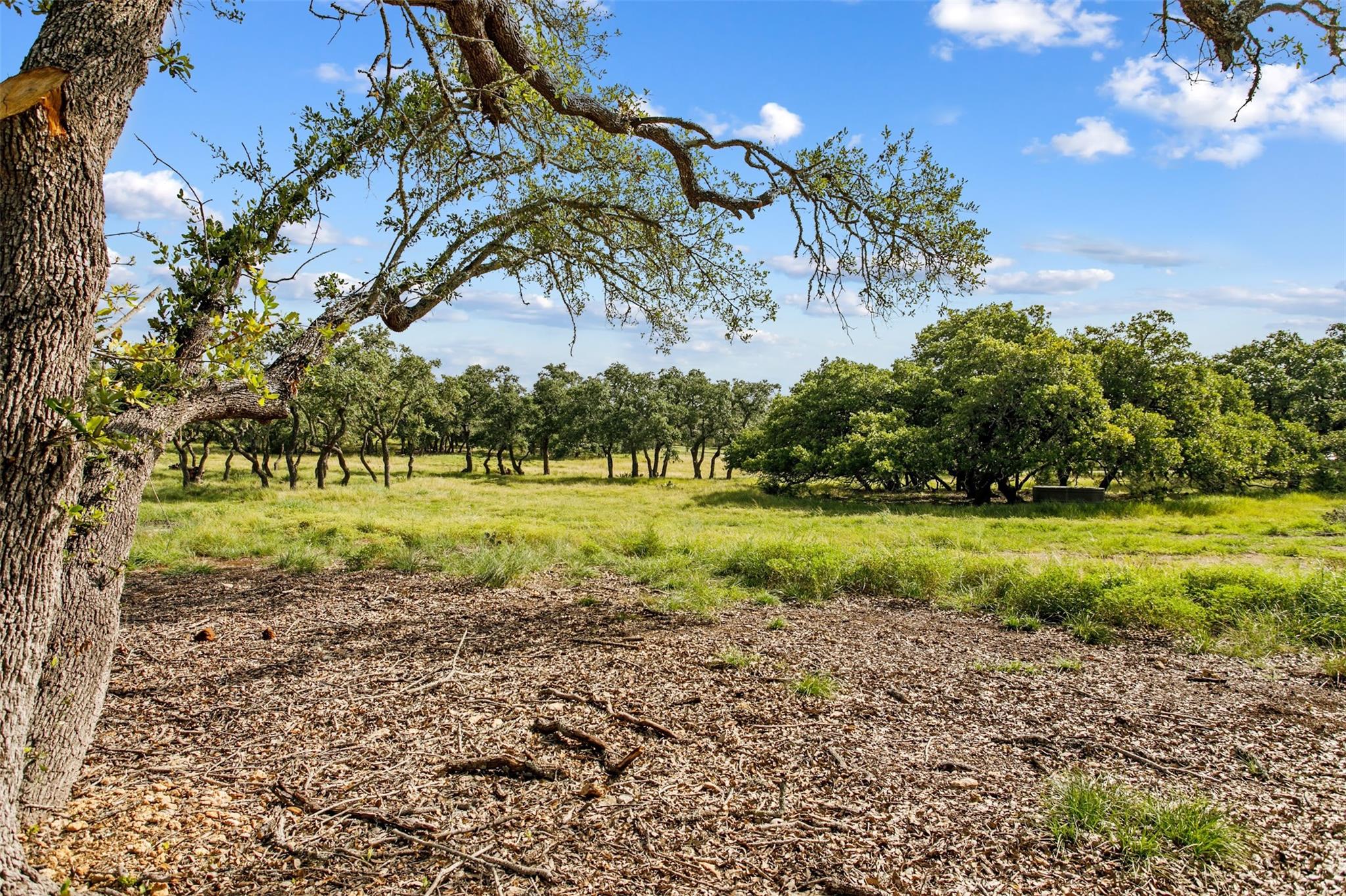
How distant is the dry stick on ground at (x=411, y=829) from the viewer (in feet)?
9.87

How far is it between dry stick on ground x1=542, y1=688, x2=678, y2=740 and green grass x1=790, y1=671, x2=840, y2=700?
3.67ft

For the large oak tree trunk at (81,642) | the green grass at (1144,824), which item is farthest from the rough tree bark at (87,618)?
the green grass at (1144,824)

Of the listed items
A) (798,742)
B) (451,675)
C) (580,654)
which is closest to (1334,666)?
(798,742)

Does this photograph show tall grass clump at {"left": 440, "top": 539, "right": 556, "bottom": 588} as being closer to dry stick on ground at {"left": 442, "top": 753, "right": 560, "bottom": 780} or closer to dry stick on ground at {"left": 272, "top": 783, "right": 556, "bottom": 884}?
dry stick on ground at {"left": 442, "top": 753, "right": 560, "bottom": 780}

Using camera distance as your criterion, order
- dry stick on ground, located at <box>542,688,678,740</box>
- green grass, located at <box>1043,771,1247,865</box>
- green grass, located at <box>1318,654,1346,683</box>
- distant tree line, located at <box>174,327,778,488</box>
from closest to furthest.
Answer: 1. green grass, located at <box>1043,771,1247,865</box>
2. dry stick on ground, located at <box>542,688,678,740</box>
3. green grass, located at <box>1318,654,1346,683</box>
4. distant tree line, located at <box>174,327,778,488</box>

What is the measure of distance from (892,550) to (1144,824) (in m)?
6.84

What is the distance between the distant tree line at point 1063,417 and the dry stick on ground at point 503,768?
23.0m

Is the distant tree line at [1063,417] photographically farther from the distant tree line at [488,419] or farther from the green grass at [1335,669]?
the green grass at [1335,669]

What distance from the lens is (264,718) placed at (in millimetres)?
4488

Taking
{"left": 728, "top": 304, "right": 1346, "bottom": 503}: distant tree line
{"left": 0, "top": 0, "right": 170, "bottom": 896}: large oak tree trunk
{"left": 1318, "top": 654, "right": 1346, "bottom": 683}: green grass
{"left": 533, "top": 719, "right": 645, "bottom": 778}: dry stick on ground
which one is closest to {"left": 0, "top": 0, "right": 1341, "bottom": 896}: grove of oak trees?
{"left": 0, "top": 0, "right": 170, "bottom": 896}: large oak tree trunk

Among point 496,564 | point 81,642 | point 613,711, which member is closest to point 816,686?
point 613,711

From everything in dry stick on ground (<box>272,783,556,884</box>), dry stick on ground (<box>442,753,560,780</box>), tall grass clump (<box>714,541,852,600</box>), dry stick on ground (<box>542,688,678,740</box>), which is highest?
tall grass clump (<box>714,541,852,600</box>)

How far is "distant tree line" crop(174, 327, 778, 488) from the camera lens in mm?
30844

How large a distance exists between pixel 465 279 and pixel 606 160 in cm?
210
